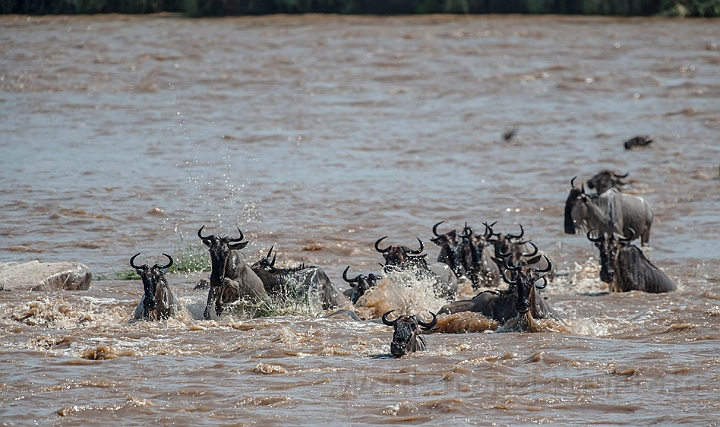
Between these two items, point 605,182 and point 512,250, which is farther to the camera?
point 605,182

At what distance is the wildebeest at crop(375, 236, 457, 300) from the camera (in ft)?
40.0

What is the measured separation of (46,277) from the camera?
40.4ft

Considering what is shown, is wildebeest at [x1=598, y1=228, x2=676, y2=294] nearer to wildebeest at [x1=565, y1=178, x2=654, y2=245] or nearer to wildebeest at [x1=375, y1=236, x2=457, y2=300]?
wildebeest at [x1=375, y1=236, x2=457, y2=300]

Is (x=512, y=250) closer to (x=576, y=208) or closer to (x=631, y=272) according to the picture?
(x=631, y=272)

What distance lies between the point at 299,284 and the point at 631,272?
13.1 feet

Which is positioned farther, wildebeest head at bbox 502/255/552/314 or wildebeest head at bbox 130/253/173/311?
wildebeest head at bbox 130/253/173/311

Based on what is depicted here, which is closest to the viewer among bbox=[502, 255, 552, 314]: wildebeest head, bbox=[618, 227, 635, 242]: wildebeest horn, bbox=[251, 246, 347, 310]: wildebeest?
bbox=[502, 255, 552, 314]: wildebeest head

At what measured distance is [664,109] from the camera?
2767 centimetres

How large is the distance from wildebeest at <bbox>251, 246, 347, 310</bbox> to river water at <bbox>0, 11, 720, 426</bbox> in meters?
0.35

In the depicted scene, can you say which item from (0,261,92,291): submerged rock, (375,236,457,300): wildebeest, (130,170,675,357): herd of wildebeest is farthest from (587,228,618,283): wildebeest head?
(0,261,92,291): submerged rock

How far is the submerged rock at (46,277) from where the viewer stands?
12219 millimetres

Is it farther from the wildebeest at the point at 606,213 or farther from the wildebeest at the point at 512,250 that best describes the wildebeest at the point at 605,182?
the wildebeest at the point at 512,250

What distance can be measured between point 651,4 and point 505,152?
20730 millimetres

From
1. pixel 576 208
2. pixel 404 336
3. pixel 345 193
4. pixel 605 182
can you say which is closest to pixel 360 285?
pixel 404 336
